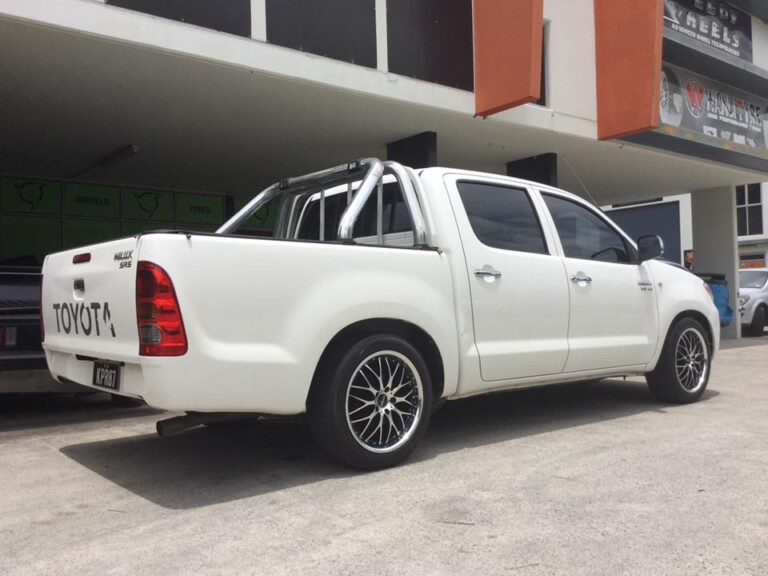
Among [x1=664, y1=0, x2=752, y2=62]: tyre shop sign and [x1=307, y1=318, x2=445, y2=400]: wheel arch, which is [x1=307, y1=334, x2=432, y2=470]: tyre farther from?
[x1=664, y1=0, x2=752, y2=62]: tyre shop sign

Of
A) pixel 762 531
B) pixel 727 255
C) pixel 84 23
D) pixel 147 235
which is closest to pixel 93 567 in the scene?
pixel 147 235

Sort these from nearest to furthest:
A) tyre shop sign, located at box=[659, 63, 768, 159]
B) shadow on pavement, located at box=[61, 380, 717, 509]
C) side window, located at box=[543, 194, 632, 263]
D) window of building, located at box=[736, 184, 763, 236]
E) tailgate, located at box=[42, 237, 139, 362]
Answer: tailgate, located at box=[42, 237, 139, 362], shadow on pavement, located at box=[61, 380, 717, 509], side window, located at box=[543, 194, 632, 263], tyre shop sign, located at box=[659, 63, 768, 159], window of building, located at box=[736, 184, 763, 236]

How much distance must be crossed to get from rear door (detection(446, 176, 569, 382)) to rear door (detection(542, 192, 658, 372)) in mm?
171

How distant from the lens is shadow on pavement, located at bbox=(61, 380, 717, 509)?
389cm

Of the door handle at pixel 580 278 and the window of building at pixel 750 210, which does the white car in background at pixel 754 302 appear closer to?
the door handle at pixel 580 278

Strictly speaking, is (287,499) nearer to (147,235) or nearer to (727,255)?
(147,235)

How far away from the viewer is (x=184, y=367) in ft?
11.0

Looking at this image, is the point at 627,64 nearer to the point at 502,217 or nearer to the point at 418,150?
the point at 418,150

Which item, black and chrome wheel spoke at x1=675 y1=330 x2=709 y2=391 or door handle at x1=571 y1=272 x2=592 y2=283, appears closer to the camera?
door handle at x1=571 y1=272 x2=592 y2=283

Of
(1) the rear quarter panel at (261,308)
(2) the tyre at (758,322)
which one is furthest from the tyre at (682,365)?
(2) the tyre at (758,322)

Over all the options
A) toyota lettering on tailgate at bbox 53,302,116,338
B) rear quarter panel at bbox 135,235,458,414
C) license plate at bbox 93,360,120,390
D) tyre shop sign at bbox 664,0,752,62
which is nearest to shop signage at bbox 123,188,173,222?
toyota lettering on tailgate at bbox 53,302,116,338

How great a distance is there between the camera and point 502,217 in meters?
4.90

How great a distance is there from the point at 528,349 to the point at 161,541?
2.70 m

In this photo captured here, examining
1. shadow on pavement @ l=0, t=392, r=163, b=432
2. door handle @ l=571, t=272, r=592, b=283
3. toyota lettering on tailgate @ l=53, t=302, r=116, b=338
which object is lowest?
shadow on pavement @ l=0, t=392, r=163, b=432
